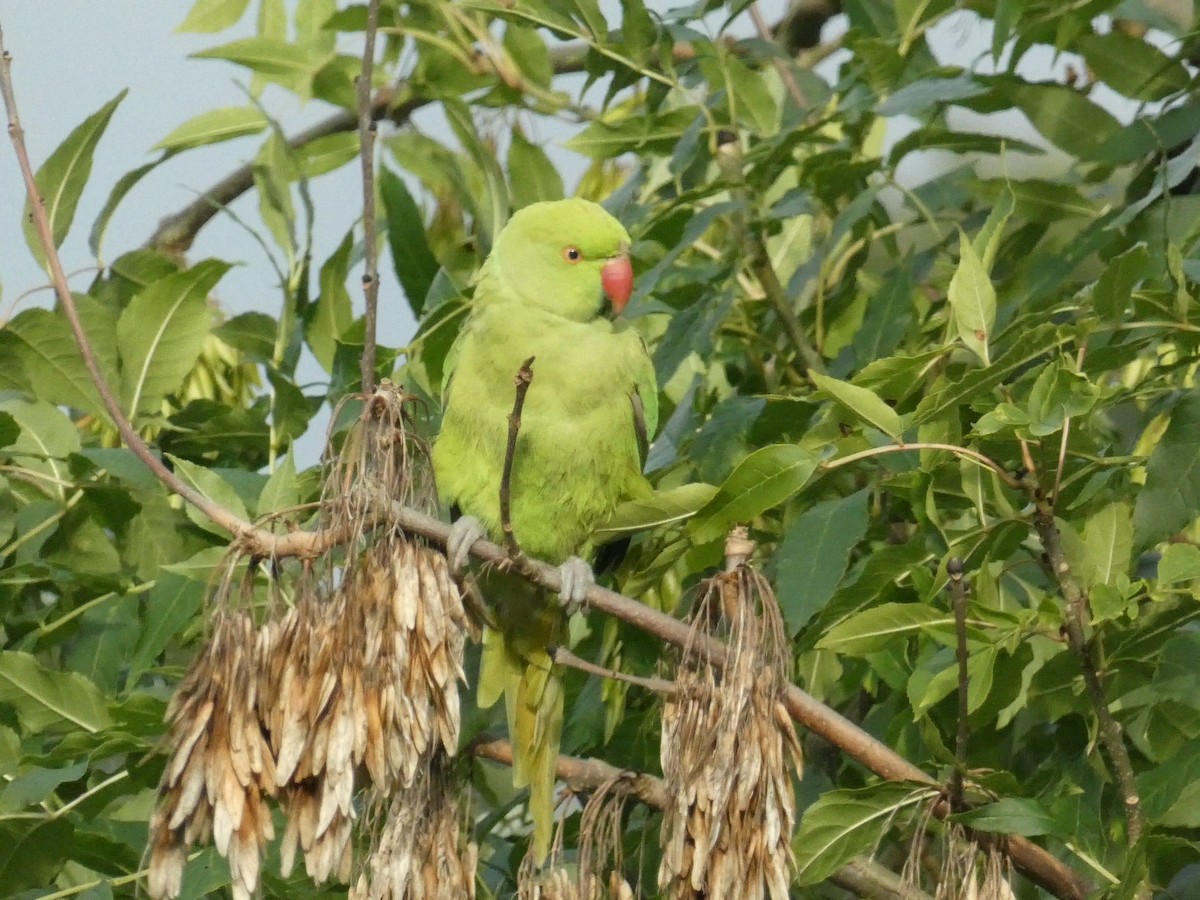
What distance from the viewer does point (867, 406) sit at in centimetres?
201

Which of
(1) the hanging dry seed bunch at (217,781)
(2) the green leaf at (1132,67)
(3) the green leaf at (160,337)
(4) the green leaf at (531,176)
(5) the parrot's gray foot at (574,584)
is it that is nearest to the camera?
(1) the hanging dry seed bunch at (217,781)

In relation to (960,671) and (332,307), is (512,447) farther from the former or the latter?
(332,307)

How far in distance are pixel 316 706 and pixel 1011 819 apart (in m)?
0.87

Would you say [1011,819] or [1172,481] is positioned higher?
[1172,481]

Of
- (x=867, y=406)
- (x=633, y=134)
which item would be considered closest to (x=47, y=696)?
(x=867, y=406)

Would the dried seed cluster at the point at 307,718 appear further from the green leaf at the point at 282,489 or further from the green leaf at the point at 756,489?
the green leaf at the point at 282,489

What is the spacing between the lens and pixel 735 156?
10.1 feet

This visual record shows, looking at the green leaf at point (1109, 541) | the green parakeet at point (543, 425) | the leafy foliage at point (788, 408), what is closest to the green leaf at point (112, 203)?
the leafy foliage at point (788, 408)

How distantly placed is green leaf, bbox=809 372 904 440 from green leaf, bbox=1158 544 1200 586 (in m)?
0.38

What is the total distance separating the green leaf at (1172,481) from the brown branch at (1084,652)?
0.42ft

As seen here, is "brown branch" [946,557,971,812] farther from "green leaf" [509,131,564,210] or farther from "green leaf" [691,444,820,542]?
"green leaf" [509,131,564,210]

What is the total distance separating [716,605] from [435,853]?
0.54 meters

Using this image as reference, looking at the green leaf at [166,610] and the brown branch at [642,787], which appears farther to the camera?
the green leaf at [166,610]

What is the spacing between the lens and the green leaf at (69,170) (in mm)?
2781
